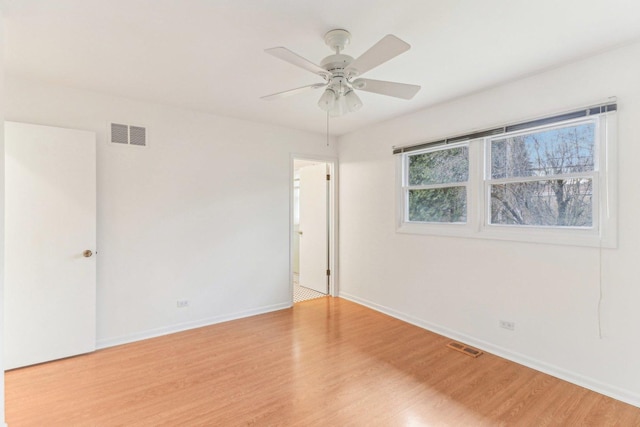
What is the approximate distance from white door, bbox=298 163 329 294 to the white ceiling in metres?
2.21

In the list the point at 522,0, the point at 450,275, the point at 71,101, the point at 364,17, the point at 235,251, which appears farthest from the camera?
the point at 235,251

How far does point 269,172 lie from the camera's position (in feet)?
13.4

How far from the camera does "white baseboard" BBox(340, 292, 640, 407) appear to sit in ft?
7.18

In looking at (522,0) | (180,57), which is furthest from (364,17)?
(180,57)

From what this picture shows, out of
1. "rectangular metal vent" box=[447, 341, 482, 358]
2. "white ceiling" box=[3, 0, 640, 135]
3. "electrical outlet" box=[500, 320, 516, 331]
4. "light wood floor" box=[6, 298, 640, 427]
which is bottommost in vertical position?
"light wood floor" box=[6, 298, 640, 427]

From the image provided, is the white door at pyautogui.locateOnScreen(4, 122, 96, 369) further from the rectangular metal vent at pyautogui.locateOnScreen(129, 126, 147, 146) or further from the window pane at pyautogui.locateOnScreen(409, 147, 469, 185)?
the window pane at pyautogui.locateOnScreen(409, 147, 469, 185)

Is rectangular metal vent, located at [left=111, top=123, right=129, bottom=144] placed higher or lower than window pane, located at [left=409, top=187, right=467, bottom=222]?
higher

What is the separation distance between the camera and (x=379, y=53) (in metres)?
1.67

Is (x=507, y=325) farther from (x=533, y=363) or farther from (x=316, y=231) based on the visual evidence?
(x=316, y=231)

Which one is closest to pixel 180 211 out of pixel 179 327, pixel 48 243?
pixel 48 243

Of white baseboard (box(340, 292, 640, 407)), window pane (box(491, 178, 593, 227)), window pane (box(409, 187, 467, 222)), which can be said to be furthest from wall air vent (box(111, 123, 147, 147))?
window pane (box(491, 178, 593, 227))

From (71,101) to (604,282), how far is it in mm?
4723

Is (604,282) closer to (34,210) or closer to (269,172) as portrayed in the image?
(269,172)

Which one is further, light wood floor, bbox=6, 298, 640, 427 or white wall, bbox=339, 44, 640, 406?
white wall, bbox=339, 44, 640, 406
